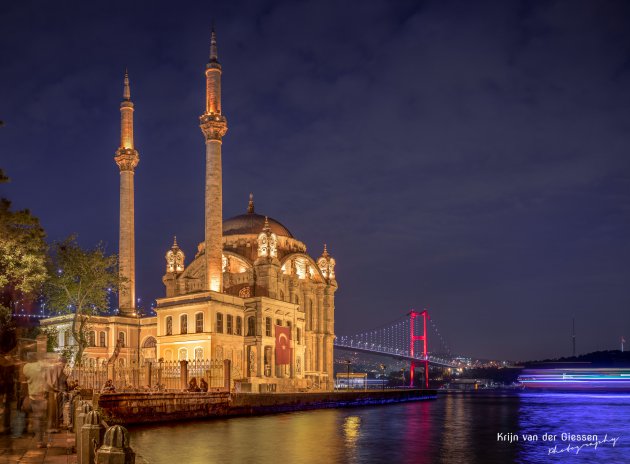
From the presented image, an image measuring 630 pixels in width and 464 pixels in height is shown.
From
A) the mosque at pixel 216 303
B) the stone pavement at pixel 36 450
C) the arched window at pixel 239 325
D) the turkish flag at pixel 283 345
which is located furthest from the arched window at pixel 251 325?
the stone pavement at pixel 36 450

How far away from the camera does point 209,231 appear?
176 feet

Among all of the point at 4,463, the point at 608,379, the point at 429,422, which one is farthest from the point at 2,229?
Result: the point at 608,379

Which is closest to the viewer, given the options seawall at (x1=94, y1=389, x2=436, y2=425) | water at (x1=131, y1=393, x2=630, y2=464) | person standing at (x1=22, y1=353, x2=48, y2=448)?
person standing at (x1=22, y1=353, x2=48, y2=448)

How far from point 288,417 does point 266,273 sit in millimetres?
21933

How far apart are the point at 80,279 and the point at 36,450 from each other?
2711 cm

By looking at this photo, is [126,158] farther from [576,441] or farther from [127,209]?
[576,441]

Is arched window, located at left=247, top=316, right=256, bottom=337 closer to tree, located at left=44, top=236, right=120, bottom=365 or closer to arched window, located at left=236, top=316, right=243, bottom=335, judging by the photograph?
arched window, located at left=236, top=316, right=243, bottom=335

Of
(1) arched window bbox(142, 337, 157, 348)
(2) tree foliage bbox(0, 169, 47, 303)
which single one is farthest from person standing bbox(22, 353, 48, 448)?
(1) arched window bbox(142, 337, 157, 348)

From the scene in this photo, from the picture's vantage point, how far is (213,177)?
5400cm


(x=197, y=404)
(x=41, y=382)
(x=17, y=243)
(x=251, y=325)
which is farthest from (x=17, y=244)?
(x=251, y=325)

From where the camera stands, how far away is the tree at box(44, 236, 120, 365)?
40.0 m

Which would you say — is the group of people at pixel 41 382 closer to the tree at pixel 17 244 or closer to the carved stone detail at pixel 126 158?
the tree at pixel 17 244

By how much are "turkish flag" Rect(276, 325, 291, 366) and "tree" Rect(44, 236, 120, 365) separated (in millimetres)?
19690

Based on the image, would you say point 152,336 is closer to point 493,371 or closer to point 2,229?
point 2,229
